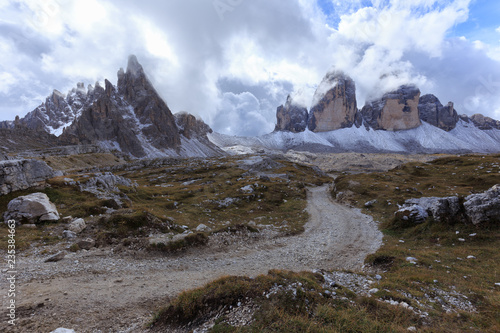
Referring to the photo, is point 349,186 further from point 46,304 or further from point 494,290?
point 46,304

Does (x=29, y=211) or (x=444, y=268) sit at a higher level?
(x=29, y=211)

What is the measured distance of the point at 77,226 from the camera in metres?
20.1

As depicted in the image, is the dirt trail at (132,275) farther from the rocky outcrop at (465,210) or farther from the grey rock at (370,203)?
the grey rock at (370,203)

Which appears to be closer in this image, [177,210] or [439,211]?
[439,211]

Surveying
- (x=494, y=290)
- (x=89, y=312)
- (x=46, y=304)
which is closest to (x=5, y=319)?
(x=46, y=304)

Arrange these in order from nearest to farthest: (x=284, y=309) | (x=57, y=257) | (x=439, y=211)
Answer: (x=284, y=309)
(x=57, y=257)
(x=439, y=211)

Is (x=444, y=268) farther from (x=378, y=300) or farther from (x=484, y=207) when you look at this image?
(x=484, y=207)

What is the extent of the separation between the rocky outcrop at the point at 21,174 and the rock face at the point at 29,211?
5.27 m

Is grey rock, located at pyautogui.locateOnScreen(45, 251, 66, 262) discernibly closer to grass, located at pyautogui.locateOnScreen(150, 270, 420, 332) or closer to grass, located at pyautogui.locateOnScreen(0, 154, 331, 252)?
grass, located at pyautogui.locateOnScreen(0, 154, 331, 252)

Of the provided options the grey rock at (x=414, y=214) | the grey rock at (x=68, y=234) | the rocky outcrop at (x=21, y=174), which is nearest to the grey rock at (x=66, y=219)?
the grey rock at (x=68, y=234)

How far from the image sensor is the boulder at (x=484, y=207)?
1959 cm

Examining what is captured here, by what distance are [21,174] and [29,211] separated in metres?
9.15

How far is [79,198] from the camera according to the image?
2769 centimetres

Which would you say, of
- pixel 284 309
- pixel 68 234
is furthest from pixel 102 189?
pixel 284 309
